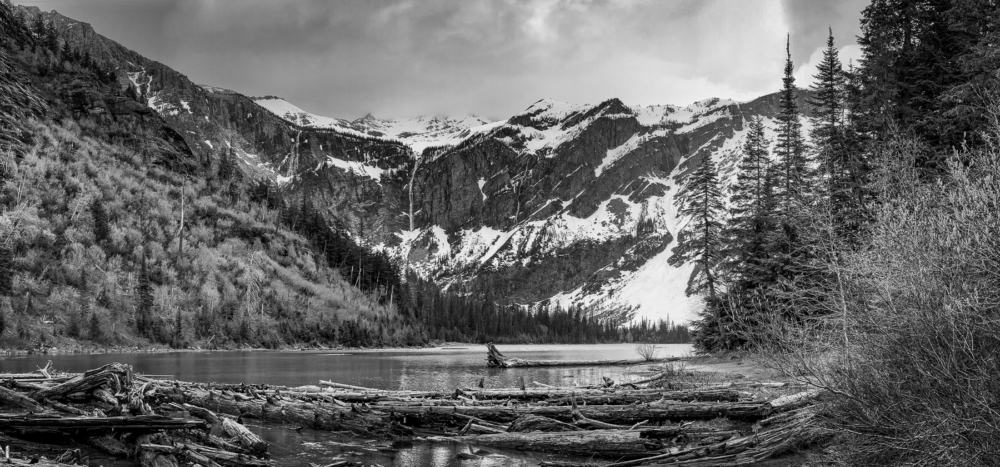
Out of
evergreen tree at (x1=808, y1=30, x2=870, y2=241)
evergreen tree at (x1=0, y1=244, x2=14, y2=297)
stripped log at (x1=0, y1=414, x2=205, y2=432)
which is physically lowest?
stripped log at (x1=0, y1=414, x2=205, y2=432)

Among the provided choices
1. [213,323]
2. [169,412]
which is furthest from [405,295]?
[169,412]

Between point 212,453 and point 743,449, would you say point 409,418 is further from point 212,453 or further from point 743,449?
point 743,449

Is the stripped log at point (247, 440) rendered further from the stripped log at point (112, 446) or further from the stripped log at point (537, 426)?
the stripped log at point (537, 426)

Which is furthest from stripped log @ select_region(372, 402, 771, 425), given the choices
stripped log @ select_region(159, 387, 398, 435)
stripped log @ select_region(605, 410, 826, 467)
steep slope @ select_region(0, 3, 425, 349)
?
steep slope @ select_region(0, 3, 425, 349)

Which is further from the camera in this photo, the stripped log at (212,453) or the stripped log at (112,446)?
the stripped log at (112,446)

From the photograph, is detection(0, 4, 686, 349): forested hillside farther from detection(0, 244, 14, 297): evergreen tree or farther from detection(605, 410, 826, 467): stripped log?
detection(605, 410, 826, 467): stripped log

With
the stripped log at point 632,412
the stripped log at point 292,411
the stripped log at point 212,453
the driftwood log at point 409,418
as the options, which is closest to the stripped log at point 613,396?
the driftwood log at point 409,418

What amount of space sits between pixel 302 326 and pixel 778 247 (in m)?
68.3

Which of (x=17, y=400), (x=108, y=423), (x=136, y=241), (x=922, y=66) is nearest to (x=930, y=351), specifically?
(x=108, y=423)

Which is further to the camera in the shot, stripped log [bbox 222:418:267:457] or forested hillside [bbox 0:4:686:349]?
forested hillside [bbox 0:4:686:349]

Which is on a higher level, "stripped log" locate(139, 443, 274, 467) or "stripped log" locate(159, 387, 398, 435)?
"stripped log" locate(139, 443, 274, 467)

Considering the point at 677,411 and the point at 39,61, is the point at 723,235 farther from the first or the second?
the point at 39,61

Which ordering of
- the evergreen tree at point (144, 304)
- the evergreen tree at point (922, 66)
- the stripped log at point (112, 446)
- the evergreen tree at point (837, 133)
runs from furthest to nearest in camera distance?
the evergreen tree at point (144, 304) → the evergreen tree at point (837, 133) → the evergreen tree at point (922, 66) → the stripped log at point (112, 446)

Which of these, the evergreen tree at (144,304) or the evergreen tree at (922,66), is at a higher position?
the evergreen tree at (922,66)
